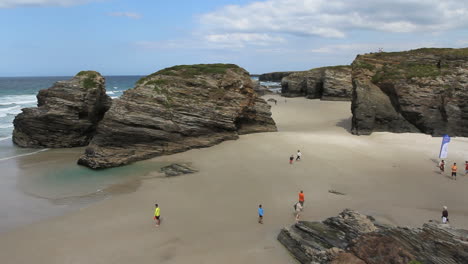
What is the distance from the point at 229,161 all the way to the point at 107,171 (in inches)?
379

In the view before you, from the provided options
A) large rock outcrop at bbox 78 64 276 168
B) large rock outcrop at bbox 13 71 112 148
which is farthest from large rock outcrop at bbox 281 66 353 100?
large rock outcrop at bbox 13 71 112 148

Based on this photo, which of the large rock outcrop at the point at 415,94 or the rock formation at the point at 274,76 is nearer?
the large rock outcrop at the point at 415,94

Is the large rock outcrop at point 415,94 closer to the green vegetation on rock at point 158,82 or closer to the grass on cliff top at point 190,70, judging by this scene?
the grass on cliff top at point 190,70

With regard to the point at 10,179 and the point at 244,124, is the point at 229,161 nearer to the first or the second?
the point at 244,124

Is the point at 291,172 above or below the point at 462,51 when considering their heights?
below

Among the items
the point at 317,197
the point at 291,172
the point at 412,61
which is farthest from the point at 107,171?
the point at 412,61

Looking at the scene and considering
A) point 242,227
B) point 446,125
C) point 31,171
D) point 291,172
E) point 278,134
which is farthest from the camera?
point 278,134

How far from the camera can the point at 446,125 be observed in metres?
31.5

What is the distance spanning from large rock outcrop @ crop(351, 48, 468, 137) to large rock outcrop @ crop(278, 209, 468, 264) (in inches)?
931

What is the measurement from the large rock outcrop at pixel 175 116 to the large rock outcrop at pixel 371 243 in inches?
674

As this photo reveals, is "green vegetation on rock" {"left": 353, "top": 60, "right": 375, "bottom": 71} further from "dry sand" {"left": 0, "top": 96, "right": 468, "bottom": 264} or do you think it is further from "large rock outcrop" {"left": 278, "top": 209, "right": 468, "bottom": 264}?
"large rock outcrop" {"left": 278, "top": 209, "right": 468, "bottom": 264}

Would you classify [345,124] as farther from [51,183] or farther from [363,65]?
[51,183]

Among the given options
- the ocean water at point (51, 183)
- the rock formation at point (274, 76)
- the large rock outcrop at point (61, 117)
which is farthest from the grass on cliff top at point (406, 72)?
the rock formation at point (274, 76)

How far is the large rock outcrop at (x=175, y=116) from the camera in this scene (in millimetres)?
26766
